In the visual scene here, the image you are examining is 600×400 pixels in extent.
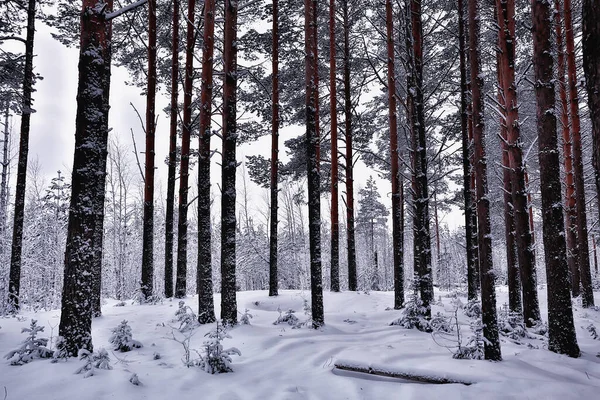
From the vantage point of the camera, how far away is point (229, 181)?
729 cm

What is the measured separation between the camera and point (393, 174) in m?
10.4

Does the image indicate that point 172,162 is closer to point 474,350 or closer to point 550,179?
point 474,350

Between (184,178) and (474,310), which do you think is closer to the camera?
(474,310)

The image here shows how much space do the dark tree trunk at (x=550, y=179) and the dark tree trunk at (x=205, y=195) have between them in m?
6.20

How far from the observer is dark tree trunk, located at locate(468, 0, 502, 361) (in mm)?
5090

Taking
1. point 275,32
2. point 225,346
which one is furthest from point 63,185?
point 225,346

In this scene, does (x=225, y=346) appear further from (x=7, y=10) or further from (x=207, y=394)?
(x=7, y=10)

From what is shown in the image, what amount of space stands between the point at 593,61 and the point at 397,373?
384 cm

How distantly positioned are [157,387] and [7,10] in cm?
1234

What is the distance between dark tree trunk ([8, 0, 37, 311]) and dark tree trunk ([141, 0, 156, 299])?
3.18 m

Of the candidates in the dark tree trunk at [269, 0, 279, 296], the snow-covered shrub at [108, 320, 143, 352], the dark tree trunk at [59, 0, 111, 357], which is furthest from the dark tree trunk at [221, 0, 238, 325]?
the dark tree trunk at [269, 0, 279, 296]

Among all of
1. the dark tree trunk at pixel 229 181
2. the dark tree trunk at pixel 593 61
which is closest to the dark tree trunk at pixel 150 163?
the dark tree trunk at pixel 229 181

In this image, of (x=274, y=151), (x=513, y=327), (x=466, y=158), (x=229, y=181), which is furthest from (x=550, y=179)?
(x=274, y=151)

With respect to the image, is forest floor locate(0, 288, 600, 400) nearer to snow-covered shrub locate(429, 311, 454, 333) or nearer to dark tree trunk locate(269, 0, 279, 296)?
snow-covered shrub locate(429, 311, 454, 333)
